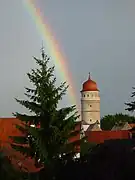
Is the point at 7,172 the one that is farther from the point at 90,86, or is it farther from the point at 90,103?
the point at 90,86

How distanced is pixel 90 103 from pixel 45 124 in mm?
Answer: 112688

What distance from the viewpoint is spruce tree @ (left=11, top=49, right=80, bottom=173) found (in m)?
29.7

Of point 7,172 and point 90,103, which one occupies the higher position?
point 90,103

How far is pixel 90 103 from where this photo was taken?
142875 millimetres

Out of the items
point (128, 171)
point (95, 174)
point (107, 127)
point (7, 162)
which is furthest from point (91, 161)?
point (107, 127)

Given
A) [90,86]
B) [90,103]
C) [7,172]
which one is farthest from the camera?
[90,86]

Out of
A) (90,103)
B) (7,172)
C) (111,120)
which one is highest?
(90,103)

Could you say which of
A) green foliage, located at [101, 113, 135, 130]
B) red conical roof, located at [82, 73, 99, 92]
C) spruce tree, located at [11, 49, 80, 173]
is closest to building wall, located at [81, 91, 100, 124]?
red conical roof, located at [82, 73, 99, 92]

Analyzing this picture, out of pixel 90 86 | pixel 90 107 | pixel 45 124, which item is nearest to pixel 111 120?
pixel 90 107

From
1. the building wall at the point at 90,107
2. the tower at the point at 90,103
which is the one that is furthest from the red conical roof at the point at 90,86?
the building wall at the point at 90,107

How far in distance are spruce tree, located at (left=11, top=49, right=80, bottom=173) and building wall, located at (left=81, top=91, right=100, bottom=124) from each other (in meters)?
109

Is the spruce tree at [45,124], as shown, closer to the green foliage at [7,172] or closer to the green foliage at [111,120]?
the green foliage at [7,172]

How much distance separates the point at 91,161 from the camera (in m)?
23.2

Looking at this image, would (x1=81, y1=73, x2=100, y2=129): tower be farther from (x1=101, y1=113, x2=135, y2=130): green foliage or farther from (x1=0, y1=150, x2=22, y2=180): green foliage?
(x1=0, y1=150, x2=22, y2=180): green foliage
